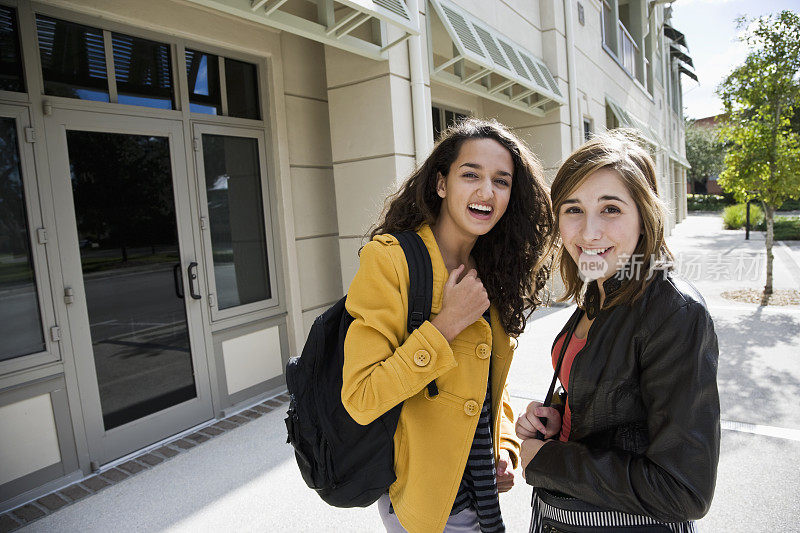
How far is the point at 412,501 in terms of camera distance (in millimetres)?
1484

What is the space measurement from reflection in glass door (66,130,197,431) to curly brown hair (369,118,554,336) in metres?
2.86

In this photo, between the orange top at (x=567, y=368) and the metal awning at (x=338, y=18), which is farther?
the metal awning at (x=338, y=18)

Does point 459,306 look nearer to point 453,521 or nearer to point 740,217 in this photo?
point 453,521

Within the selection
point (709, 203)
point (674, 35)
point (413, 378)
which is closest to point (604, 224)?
point (413, 378)

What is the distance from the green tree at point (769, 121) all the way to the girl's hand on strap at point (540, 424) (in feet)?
28.9

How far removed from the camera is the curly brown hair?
1751 mm

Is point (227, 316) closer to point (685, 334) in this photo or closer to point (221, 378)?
point (221, 378)

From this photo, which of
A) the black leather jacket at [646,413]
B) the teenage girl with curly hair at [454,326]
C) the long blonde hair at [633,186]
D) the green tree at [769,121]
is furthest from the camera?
the green tree at [769,121]

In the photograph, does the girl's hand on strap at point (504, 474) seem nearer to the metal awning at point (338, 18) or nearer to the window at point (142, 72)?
the metal awning at point (338, 18)

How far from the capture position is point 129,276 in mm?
3883

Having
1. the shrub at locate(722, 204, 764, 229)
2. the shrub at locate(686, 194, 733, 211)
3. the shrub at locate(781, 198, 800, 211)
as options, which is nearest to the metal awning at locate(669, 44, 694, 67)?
the shrub at locate(722, 204, 764, 229)

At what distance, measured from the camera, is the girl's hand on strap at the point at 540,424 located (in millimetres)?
1510

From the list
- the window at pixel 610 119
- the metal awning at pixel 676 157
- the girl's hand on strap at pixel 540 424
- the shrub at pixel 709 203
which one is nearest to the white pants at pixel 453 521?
the girl's hand on strap at pixel 540 424

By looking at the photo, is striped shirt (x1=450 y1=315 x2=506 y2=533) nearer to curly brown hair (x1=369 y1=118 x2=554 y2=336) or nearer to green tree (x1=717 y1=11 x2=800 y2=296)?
curly brown hair (x1=369 y1=118 x2=554 y2=336)
